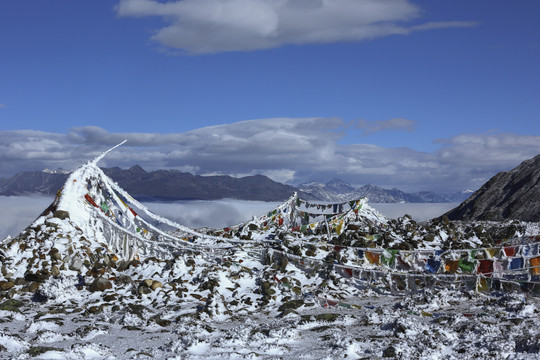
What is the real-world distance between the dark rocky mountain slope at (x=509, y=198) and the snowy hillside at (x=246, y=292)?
12.7m

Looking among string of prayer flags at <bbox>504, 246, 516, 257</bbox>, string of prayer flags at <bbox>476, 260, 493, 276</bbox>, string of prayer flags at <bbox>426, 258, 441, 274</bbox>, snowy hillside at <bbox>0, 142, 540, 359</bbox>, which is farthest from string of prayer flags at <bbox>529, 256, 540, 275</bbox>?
string of prayer flags at <bbox>426, 258, 441, 274</bbox>

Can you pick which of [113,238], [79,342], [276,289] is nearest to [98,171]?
[113,238]

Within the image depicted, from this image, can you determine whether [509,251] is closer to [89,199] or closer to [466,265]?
[466,265]

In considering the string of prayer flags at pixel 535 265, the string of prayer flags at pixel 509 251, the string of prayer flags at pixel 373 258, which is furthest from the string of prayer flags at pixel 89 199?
the string of prayer flags at pixel 535 265

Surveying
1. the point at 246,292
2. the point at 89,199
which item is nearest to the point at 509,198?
the point at 246,292

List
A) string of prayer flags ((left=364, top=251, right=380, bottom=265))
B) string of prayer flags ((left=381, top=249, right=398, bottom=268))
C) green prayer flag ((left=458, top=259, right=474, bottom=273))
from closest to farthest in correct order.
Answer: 1. green prayer flag ((left=458, top=259, right=474, bottom=273))
2. string of prayer flags ((left=381, top=249, right=398, bottom=268))
3. string of prayer flags ((left=364, top=251, right=380, bottom=265))

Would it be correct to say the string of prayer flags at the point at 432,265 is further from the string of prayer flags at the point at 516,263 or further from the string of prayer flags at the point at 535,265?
the string of prayer flags at the point at 535,265

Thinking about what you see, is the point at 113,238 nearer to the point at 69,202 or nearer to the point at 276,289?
the point at 69,202

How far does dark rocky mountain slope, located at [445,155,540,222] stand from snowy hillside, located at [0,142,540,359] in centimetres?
1274

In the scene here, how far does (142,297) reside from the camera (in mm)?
13578

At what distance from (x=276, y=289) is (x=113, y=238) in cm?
609

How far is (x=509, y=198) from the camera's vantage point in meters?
34.5

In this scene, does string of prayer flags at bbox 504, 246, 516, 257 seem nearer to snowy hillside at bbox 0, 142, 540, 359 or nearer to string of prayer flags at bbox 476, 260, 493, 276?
snowy hillside at bbox 0, 142, 540, 359

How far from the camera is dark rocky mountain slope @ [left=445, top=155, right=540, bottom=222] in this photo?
31831 mm
